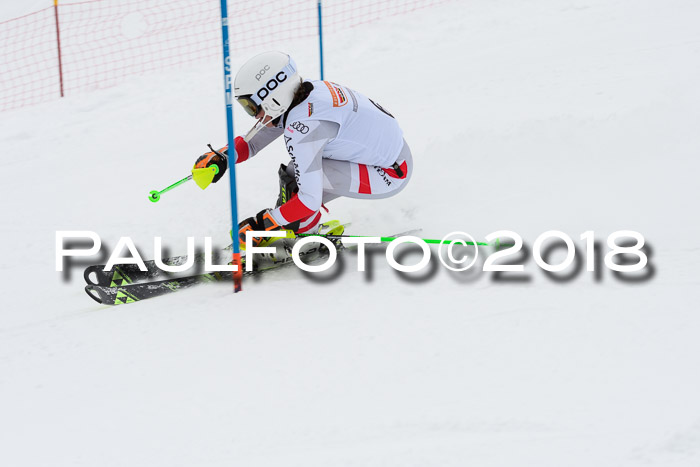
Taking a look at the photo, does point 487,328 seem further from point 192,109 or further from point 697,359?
point 192,109

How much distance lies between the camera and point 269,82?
3.78 m

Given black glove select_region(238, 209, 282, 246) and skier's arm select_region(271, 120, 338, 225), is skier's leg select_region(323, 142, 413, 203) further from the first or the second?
black glove select_region(238, 209, 282, 246)

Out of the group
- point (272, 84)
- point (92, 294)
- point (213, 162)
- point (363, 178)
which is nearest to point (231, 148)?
point (272, 84)

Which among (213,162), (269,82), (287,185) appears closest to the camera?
(269,82)

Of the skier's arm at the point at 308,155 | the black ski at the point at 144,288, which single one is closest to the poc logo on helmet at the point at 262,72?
the skier's arm at the point at 308,155

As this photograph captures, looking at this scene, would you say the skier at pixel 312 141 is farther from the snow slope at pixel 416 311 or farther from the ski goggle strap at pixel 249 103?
the snow slope at pixel 416 311

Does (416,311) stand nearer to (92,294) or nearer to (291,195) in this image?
(291,195)

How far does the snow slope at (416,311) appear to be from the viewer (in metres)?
2.74

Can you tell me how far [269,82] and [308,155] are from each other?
451 millimetres

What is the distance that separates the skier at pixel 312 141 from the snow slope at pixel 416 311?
47 cm

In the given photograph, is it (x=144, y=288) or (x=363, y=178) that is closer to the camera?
(x=144, y=288)

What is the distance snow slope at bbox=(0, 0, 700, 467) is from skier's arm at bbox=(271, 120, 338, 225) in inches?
19.4

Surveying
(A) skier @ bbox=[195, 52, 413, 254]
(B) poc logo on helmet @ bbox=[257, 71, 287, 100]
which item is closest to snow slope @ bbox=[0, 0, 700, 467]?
(A) skier @ bbox=[195, 52, 413, 254]

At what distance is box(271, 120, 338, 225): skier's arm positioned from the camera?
3.85m
